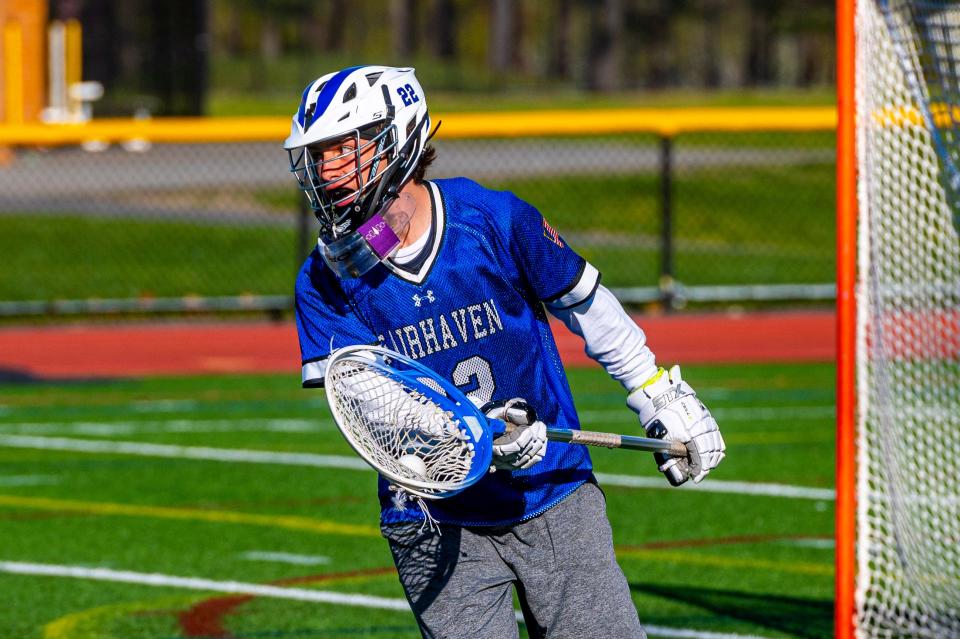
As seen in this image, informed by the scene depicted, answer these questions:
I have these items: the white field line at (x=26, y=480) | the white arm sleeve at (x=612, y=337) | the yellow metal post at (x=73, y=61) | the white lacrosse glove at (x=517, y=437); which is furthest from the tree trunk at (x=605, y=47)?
the white lacrosse glove at (x=517, y=437)

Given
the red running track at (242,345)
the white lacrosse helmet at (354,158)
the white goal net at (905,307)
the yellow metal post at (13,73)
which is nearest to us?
the white lacrosse helmet at (354,158)

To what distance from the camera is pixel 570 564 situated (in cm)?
401

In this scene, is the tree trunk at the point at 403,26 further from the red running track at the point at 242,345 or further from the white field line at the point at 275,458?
the white field line at the point at 275,458

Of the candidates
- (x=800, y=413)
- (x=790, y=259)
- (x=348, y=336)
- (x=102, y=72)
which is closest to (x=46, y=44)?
(x=102, y=72)

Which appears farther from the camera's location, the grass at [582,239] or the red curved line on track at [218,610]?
the grass at [582,239]

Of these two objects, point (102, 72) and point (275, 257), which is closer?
point (275, 257)

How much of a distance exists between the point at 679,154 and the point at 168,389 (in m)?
17.1

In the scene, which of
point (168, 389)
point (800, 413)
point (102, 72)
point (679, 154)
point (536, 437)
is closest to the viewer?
point (536, 437)

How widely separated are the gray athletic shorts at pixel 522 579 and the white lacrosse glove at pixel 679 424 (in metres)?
0.27

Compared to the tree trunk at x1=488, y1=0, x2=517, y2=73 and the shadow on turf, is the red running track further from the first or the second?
the tree trunk at x1=488, y1=0, x2=517, y2=73

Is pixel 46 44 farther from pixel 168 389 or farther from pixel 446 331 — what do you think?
pixel 446 331

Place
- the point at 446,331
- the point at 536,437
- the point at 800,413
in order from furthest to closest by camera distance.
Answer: the point at 800,413 < the point at 446,331 < the point at 536,437

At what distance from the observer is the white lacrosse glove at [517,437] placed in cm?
369

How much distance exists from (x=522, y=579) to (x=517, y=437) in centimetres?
52
